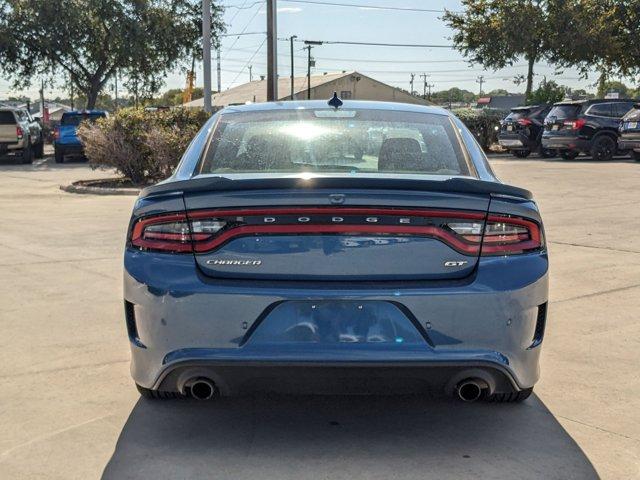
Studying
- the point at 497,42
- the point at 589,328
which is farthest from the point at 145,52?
the point at 589,328

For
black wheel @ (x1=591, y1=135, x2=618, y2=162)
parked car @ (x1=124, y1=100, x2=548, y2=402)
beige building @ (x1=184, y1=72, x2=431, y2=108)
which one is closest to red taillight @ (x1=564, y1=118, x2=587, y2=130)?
black wheel @ (x1=591, y1=135, x2=618, y2=162)

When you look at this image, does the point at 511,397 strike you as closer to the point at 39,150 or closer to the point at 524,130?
the point at 524,130

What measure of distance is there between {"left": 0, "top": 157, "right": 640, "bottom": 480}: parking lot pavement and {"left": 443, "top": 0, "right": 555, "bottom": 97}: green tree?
1189 inches

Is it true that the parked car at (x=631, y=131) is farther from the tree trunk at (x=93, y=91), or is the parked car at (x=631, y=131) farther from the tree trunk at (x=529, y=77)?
the tree trunk at (x=93, y=91)

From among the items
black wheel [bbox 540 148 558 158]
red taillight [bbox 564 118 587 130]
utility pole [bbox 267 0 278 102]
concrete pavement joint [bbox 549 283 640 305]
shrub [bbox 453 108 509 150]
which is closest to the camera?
concrete pavement joint [bbox 549 283 640 305]

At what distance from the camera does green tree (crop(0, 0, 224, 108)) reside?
34312 millimetres

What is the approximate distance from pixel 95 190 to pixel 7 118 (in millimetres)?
11047

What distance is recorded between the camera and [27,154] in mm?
27344

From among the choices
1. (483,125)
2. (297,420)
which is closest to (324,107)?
(297,420)

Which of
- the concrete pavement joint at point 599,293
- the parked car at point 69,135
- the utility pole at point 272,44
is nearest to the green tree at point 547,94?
the utility pole at point 272,44

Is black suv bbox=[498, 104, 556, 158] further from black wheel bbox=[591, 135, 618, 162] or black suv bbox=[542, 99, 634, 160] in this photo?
black wheel bbox=[591, 135, 618, 162]

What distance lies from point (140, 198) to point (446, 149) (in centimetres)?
164

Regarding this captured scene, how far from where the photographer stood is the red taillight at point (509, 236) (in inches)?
137

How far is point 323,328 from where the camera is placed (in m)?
3.36
